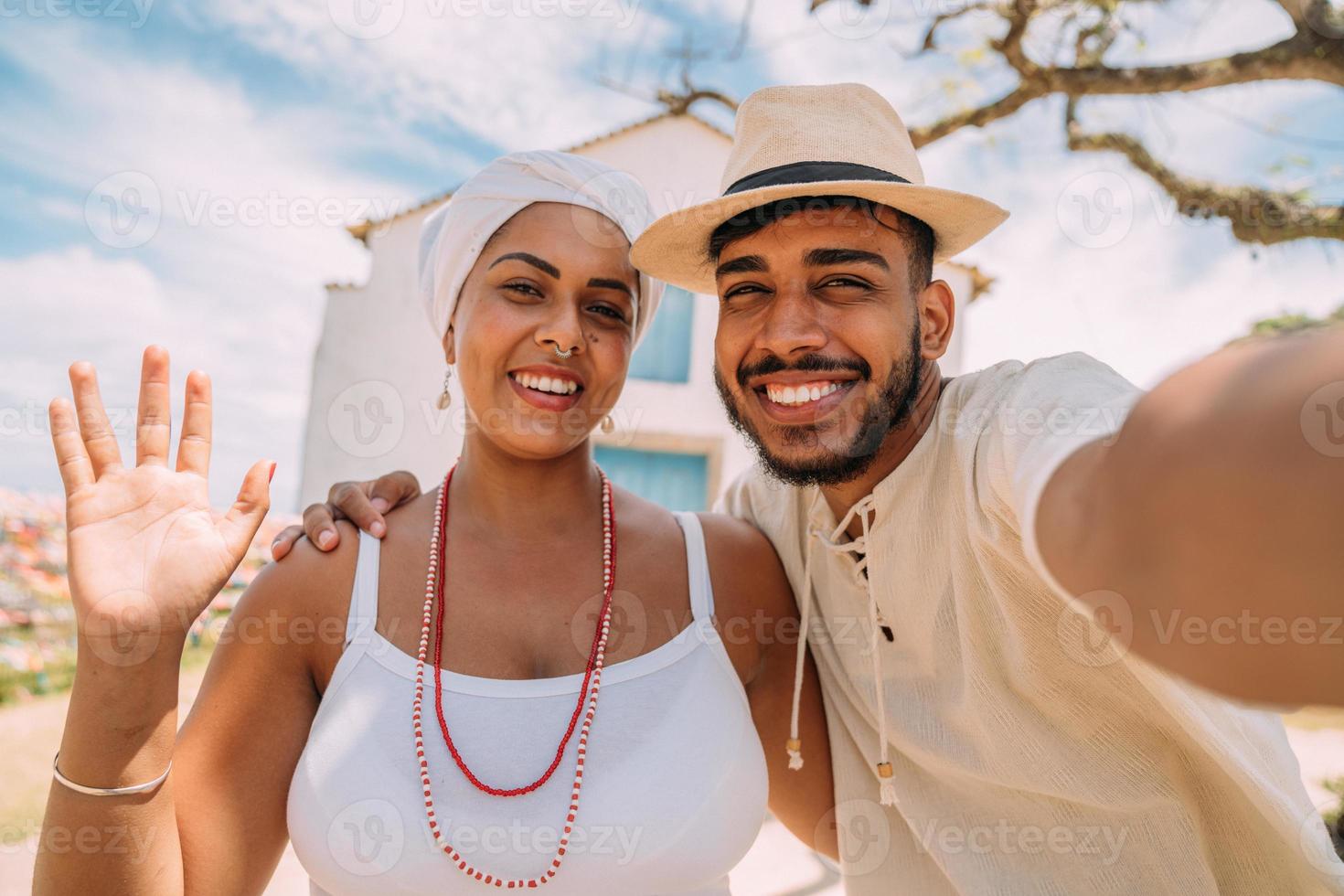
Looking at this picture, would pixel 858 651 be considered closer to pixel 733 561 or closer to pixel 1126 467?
pixel 733 561

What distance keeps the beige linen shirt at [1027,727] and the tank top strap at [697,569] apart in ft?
1.35

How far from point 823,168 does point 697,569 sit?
112 cm

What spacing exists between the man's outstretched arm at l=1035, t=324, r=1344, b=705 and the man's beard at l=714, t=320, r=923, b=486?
1.02m

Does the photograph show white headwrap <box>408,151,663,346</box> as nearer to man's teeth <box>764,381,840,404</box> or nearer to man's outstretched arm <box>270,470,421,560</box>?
man's outstretched arm <box>270,470,421,560</box>

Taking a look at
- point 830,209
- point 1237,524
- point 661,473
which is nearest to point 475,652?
point 830,209

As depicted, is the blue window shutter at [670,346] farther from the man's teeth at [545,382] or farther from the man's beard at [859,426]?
the man's beard at [859,426]

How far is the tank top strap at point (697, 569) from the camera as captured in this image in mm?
2131

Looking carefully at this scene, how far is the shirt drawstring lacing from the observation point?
1.92 m

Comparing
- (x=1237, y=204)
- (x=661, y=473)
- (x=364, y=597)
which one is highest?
(x=1237, y=204)

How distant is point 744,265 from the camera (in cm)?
204

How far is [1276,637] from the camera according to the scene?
0.74 meters

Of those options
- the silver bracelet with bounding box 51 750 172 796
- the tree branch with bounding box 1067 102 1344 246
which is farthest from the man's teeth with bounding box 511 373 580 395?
the tree branch with bounding box 1067 102 1344 246

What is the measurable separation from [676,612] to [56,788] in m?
1.38

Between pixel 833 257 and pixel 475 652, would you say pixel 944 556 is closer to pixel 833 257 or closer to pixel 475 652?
pixel 833 257
